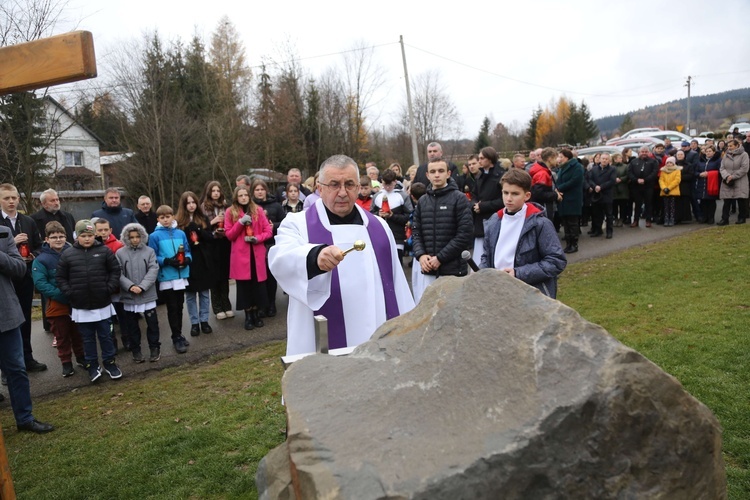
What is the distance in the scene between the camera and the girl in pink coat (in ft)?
24.4

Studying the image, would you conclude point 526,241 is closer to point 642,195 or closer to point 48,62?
point 48,62

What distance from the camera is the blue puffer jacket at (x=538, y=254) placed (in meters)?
4.04

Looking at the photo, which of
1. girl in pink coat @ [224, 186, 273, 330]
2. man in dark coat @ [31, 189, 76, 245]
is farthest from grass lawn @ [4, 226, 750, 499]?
man in dark coat @ [31, 189, 76, 245]

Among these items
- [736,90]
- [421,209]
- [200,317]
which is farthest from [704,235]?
[736,90]

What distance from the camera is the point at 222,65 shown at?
3512 centimetres

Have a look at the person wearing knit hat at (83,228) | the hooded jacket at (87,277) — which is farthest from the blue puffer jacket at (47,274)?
the person wearing knit hat at (83,228)

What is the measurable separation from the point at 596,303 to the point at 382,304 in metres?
4.95

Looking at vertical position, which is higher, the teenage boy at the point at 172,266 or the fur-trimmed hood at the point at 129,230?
the fur-trimmed hood at the point at 129,230

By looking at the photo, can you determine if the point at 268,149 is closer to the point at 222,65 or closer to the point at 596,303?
the point at 222,65

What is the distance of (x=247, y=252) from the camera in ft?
24.5

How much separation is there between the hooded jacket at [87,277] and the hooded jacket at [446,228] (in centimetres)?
341

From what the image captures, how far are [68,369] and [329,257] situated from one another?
4.81m

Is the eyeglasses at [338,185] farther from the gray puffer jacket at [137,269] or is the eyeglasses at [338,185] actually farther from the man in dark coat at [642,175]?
the man in dark coat at [642,175]

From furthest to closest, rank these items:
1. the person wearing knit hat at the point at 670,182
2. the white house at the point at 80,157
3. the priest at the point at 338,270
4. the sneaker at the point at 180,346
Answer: the white house at the point at 80,157 → the person wearing knit hat at the point at 670,182 → the sneaker at the point at 180,346 → the priest at the point at 338,270
